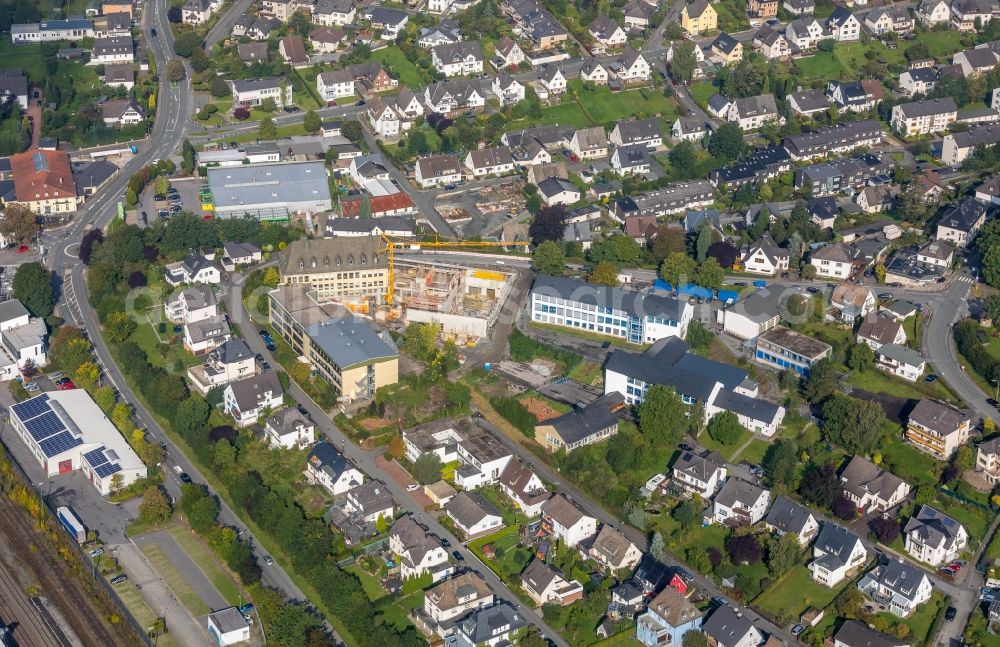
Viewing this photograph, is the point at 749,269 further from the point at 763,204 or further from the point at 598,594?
the point at 598,594

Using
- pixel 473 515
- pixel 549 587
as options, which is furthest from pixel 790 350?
pixel 549 587

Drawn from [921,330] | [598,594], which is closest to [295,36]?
[921,330]

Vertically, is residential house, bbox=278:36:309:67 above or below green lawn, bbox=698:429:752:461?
above

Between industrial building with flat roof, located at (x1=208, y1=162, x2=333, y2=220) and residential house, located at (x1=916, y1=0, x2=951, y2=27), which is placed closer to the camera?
industrial building with flat roof, located at (x1=208, y1=162, x2=333, y2=220)

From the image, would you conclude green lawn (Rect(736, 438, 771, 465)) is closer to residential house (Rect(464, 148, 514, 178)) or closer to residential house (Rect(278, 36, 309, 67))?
residential house (Rect(464, 148, 514, 178))

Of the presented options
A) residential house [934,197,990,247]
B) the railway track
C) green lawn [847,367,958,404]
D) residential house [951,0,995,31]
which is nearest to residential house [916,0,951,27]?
residential house [951,0,995,31]

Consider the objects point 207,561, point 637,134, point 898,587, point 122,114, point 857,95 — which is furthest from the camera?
point 857,95

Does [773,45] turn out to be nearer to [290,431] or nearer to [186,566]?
[290,431]
